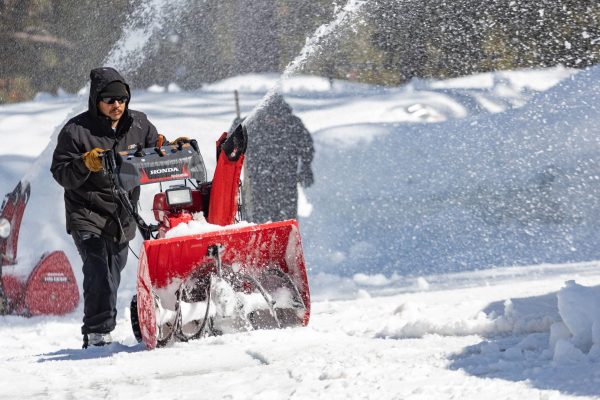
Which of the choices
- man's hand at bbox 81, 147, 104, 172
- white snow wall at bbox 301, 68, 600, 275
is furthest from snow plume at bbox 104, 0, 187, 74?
man's hand at bbox 81, 147, 104, 172

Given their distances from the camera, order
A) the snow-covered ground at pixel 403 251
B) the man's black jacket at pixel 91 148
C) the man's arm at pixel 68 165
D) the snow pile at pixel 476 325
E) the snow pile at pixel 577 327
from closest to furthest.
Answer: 1. the snow pile at pixel 577 327
2. the snow-covered ground at pixel 403 251
3. the snow pile at pixel 476 325
4. the man's arm at pixel 68 165
5. the man's black jacket at pixel 91 148

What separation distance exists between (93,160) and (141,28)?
7.43 meters

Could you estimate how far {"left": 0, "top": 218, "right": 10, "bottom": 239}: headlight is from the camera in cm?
662

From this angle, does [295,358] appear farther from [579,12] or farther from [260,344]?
[579,12]

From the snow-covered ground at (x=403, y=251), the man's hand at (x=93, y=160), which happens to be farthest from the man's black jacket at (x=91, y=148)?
the snow-covered ground at (x=403, y=251)

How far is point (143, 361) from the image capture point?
12.1 ft

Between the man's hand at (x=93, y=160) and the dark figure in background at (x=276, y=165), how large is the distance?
4.75 meters

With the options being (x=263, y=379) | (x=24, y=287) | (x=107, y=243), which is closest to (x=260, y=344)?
(x=263, y=379)

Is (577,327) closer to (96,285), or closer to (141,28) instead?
(96,285)

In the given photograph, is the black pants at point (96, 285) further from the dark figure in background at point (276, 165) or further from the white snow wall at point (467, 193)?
the white snow wall at point (467, 193)

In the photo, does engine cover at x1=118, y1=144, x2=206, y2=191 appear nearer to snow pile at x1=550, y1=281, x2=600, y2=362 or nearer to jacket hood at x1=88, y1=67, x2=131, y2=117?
jacket hood at x1=88, y1=67, x2=131, y2=117

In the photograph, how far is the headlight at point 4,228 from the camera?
21.7ft

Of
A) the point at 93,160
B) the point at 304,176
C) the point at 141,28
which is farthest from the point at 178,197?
the point at 141,28

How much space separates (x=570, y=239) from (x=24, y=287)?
18.5 ft
